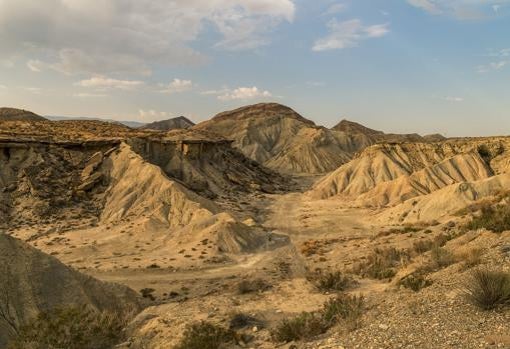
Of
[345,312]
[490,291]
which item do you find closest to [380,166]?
[345,312]

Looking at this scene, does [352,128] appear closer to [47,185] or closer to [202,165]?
[202,165]

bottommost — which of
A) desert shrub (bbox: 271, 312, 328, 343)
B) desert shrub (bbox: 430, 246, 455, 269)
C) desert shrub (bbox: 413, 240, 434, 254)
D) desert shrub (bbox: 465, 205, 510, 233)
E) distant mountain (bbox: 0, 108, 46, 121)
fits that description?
desert shrub (bbox: 271, 312, 328, 343)

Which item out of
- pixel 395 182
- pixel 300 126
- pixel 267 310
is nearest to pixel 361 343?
pixel 267 310

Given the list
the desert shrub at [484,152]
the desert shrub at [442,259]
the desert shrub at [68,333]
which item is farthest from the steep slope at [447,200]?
the desert shrub at [68,333]

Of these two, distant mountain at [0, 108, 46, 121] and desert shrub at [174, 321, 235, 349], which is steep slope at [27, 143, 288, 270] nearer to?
desert shrub at [174, 321, 235, 349]

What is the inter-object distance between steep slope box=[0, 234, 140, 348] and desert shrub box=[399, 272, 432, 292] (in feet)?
33.1

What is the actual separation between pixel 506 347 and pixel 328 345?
3.20 m

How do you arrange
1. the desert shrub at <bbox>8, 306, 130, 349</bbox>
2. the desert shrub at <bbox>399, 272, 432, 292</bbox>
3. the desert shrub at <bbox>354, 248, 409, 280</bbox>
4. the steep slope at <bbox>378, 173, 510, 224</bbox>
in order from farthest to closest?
the steep slope at <bbox>378, 173, 510, 224</bbox>
the desert shrub at <bbox>354, 248, 409, 280</bbox>
the desert shrub at <bbox>399, 272, 432, 292</bbox>
the desert shrub at <bbox>8, 306, 130, 349</bbox>

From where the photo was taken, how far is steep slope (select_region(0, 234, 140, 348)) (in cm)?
1473

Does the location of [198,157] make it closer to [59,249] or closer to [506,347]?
[59,249]

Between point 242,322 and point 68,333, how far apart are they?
4.54 meters

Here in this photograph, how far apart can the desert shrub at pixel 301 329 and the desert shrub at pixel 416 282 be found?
284 cm

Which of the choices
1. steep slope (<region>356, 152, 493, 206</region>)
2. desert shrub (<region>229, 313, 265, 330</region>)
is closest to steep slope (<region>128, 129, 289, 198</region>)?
steep slope (<region>356, 152, 493, 206</region>)

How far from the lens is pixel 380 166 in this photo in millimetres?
67875
